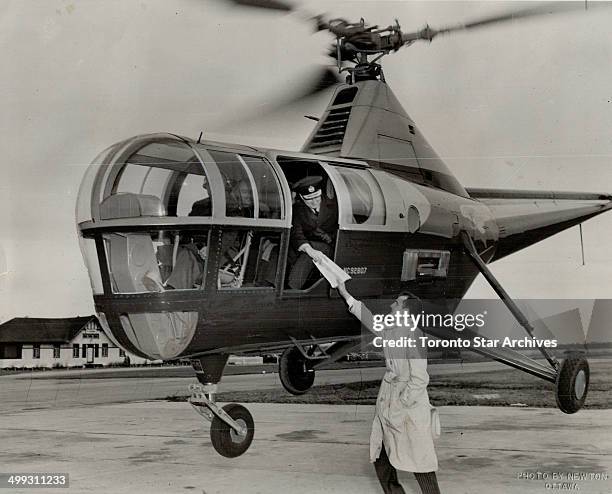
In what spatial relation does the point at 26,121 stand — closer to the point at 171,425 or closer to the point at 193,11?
the point at 193,11

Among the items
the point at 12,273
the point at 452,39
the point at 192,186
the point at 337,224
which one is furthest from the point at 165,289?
the point at 452,39

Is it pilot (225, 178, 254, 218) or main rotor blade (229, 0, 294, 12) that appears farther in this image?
main rotor blade (229, 0, 294, 12)

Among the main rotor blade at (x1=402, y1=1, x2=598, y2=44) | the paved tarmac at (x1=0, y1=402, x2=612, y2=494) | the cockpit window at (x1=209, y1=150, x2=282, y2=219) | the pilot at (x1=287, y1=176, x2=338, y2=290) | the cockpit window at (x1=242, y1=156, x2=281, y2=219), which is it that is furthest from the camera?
the main rotor blade at (x1=402, y1=1, x2=598, y2=44)

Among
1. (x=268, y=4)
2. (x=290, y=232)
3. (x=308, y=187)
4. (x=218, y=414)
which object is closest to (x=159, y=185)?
(x=290, y=232)

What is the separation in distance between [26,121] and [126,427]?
267 cm

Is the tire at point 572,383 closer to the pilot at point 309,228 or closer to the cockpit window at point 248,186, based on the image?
the pilot at point 309,228

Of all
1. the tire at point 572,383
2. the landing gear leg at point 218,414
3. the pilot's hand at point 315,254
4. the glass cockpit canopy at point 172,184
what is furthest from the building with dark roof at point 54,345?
the tire at point 572,383

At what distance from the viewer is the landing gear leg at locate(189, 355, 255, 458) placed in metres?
4.43

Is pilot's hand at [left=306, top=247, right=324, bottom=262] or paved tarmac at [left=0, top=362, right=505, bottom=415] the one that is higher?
pilot's hand at [left=306, top=247, right=324, bottom=262]

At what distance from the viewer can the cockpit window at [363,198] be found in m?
4.39

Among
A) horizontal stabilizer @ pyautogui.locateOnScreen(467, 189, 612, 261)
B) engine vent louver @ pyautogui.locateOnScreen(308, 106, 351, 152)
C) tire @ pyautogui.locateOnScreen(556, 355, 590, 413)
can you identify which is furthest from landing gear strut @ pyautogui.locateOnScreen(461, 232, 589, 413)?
engine vent louver @ pyautogui.locateOnScreen(308, 106, 351, 152)

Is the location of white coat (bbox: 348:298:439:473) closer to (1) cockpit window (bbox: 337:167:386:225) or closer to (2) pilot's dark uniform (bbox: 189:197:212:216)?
(1) cockpit window (bbox: 337:167:386:225)

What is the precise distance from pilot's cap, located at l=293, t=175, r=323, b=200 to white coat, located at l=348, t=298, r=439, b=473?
1.27 metres

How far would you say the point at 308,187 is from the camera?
435 cm
